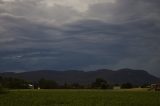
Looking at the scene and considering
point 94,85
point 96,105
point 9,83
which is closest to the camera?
point 96,105

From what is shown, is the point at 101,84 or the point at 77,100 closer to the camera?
the point at 77,100

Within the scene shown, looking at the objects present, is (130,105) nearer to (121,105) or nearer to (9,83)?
(121,105)

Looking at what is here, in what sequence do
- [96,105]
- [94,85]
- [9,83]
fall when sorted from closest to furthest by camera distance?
[96,105] < [9,83] < [94,85]

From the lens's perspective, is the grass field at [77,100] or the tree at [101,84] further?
the tree at [101,84]

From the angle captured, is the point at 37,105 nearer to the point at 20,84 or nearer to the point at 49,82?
the point at 20,84

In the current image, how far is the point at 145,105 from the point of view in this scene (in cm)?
3553

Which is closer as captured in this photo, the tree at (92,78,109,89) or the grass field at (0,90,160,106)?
the grass field at (0,90,160,106)

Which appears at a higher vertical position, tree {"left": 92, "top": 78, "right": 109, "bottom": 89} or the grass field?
tree {"left": 92, "top": 78, "right": 109, "bottom": 89}

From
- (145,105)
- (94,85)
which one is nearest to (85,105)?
(145,105)

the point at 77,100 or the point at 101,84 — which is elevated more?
the point at 101,84

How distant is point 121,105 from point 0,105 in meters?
10.2

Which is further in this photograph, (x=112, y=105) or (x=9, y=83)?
(x=9, y=83)

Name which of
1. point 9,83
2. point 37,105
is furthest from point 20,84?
point 37,105

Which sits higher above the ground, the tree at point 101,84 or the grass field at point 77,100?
the tree at point 101,84
